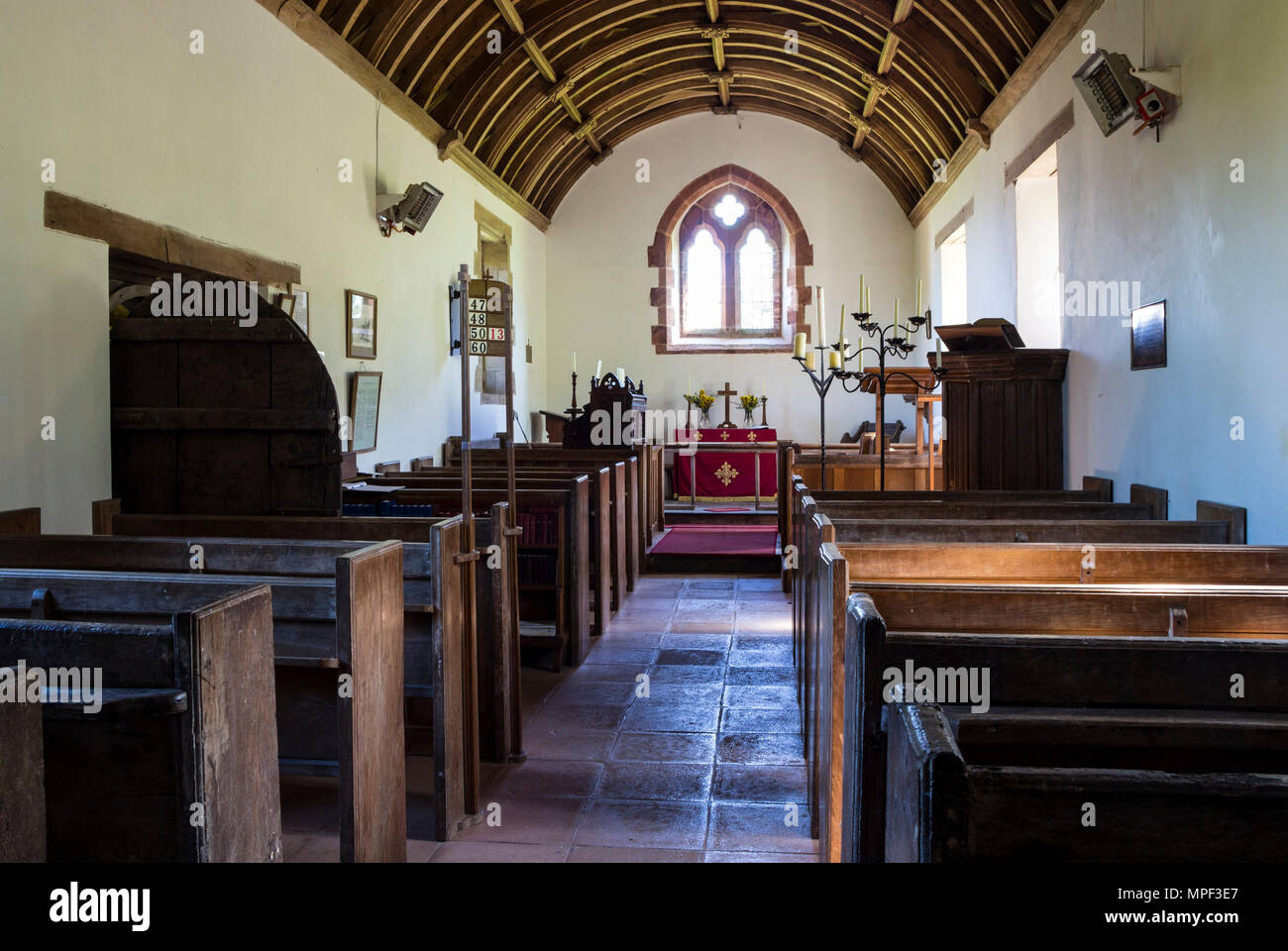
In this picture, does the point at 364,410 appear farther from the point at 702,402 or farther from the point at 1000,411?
the point at 702,402

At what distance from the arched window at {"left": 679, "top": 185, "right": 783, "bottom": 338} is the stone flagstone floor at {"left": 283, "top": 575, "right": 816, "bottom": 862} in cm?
797

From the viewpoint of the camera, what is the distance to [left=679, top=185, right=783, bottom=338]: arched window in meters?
12.8

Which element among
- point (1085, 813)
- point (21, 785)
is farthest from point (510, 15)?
point (1085, 813)

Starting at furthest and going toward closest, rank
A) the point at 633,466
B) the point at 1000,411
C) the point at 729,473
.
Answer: the point at 729,473 < the point at 633,466 < the point at 1000,411

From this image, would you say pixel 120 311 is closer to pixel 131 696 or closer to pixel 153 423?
pixel 153 423

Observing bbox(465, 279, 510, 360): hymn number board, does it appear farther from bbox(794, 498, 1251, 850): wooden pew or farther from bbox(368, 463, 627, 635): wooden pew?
bbox(794, 498, 1251, 850): wooden pew

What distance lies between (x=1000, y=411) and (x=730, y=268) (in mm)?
7778

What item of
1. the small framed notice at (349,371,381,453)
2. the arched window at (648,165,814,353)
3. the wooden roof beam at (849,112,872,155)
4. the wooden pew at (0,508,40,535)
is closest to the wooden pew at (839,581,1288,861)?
the wooden pew at (0,508,40,535)

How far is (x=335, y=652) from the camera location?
247cm

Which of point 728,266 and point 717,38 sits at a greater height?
point 717,38

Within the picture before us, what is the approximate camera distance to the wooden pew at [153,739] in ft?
4.63

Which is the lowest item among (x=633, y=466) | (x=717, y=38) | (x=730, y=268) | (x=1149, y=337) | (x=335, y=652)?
(x=335, y=652)

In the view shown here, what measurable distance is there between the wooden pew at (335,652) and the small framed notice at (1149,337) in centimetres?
325

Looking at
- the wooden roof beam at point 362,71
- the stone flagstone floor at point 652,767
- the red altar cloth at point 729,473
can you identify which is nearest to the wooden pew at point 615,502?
the stone flagstone floor at point 652,767
